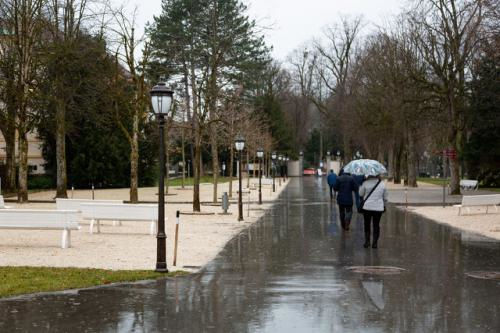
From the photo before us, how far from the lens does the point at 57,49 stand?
32812mm

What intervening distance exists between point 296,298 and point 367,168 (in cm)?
919

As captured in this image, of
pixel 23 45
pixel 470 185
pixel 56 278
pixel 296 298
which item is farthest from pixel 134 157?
pixel 470 185

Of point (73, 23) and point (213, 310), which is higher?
point (73, 23)

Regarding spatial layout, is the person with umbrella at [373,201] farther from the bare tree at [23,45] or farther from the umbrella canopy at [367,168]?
the bare tree at [23,45]

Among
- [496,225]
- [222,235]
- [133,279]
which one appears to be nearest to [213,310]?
[133,279]

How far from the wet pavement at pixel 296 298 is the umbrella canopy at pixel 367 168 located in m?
2.61

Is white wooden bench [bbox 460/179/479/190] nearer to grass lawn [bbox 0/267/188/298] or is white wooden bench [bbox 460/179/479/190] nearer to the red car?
grass lawn [bbox 0/267/188/298]

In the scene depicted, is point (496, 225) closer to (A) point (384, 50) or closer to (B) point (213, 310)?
(B) point (213, 310)

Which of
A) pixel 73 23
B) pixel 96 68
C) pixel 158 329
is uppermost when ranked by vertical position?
pixel 73 23

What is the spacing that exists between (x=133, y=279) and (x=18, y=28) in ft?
85.7

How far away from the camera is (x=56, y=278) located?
34.4 ft

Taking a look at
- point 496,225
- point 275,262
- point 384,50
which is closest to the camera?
point 275,262

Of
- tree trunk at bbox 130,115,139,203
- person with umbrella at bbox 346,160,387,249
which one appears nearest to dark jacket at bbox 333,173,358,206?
person with umbrella at bbox 346,160,387,249

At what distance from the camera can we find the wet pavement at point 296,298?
7641 millimetres
